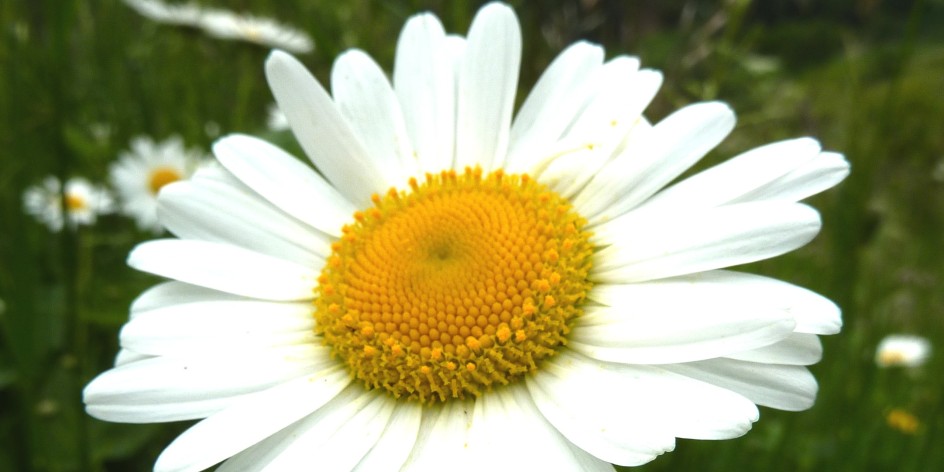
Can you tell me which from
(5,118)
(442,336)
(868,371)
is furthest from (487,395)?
(5,118)

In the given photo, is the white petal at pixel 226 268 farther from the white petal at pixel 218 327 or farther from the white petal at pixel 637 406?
the white petal at pixel 637 406

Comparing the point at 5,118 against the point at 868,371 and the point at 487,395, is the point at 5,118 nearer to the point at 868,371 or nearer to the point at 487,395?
the point at 487,395

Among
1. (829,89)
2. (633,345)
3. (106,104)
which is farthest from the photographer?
(829,89)

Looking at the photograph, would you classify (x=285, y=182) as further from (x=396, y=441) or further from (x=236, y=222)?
(x=396, y=441)

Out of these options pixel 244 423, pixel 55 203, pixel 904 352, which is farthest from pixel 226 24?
pixel 904 352

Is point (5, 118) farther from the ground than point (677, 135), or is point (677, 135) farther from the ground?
point (5, 118)

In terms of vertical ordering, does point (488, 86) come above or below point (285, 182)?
above
